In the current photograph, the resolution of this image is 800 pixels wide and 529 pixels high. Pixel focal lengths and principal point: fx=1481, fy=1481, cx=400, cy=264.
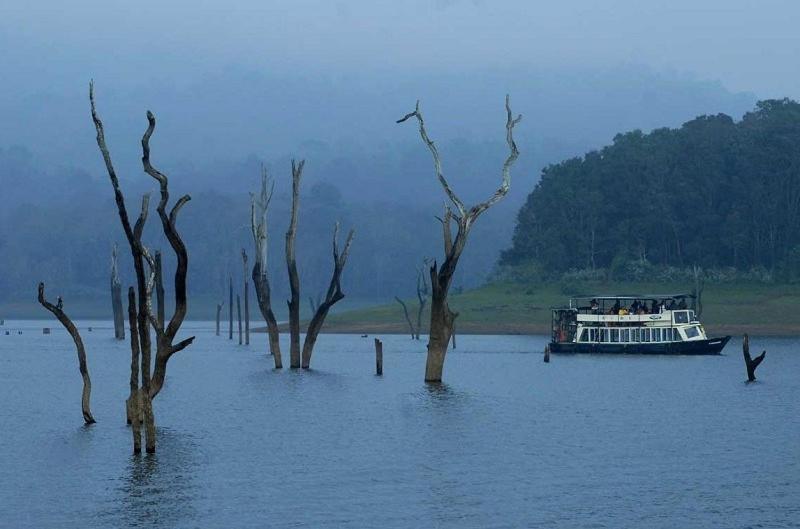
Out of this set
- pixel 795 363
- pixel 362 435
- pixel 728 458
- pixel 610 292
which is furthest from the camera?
pixel 610 292

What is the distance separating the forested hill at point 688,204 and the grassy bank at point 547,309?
25.9 feet

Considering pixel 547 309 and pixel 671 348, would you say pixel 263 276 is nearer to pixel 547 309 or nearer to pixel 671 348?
pixel 671 348

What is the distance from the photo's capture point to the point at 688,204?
181m

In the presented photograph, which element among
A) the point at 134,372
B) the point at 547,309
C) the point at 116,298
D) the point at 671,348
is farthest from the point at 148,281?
the point at 547,309

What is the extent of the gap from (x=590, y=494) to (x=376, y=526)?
24.4 ft

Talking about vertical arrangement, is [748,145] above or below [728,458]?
above

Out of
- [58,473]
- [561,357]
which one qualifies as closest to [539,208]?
[561,357]

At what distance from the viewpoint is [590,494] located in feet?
133

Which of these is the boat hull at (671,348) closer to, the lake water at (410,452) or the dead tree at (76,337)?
the lake water at (410,452)

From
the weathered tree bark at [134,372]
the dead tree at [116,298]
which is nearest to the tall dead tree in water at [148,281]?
the weathered tree bark at [134,372]

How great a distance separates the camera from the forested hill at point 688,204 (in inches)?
6929

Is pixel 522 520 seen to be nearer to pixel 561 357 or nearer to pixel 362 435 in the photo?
pixel 362 435

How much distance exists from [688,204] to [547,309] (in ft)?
89.1

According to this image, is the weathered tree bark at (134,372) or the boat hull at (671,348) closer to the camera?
the weathered tree bark at (134,372)
